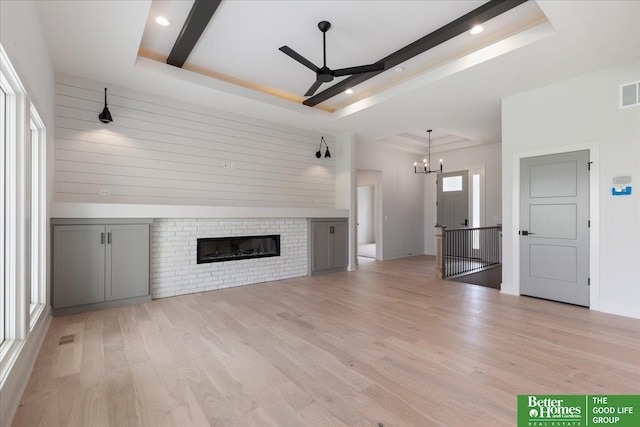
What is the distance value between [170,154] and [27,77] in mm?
2392

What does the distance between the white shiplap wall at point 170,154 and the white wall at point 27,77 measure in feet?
1.67

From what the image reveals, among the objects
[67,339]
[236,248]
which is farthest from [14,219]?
[236,248]

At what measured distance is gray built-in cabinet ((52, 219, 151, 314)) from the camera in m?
3.60

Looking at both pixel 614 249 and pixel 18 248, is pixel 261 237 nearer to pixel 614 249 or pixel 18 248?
pixel 18 248

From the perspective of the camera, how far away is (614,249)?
3.70 m

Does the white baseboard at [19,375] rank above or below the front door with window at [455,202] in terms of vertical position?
below

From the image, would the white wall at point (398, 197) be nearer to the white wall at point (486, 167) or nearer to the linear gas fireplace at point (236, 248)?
the white wall at point (486, 167)

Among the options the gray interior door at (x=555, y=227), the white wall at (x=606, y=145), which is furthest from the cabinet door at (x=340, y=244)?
the white wall at (x=606, y=145)

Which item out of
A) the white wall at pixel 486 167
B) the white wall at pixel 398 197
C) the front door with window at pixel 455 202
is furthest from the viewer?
the front door with window at pixel 455 202

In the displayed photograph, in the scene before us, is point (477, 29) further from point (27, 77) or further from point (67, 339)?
point (67, 339)

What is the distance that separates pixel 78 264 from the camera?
3.69 m

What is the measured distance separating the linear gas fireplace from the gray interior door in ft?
→ 13.7

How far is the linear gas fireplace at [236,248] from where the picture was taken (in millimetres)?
4932

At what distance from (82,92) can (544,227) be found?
6784 mm
